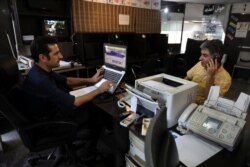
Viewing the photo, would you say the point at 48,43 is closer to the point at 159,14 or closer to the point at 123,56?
the point at 123,56

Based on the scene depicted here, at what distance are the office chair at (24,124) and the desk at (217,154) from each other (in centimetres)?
37

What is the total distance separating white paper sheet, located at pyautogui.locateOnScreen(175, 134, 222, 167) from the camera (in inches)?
37.7

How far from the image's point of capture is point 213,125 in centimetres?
104

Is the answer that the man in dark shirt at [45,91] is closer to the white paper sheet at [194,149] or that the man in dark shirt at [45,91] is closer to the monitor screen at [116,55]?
the monitor screen at [116,55]

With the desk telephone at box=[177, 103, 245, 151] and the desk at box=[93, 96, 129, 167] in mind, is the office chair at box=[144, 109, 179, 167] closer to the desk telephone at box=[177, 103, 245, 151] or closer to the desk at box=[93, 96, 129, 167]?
the desk telephone at box=[177, 103, 245, 151]

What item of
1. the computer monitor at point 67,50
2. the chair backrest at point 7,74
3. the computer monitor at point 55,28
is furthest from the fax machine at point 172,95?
the computer monitor at point 55,28

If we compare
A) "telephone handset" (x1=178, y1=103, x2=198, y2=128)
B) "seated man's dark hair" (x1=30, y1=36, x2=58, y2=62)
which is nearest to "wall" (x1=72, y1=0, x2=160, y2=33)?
"seated man's dark hair" (x1=30, y1=36, x2=58, y2=62)

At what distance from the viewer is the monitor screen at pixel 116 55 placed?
1.75m

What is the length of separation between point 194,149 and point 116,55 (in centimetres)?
117

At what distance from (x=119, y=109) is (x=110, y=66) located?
2.12 ft

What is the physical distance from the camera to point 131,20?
157 inches

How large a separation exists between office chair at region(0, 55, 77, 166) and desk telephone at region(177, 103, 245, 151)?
90cm

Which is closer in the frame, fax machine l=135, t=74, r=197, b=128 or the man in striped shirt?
fax machine l=135, t=74, r=197, b=128

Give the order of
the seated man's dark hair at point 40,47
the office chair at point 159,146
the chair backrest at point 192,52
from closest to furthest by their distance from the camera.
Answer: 1. the office chair at point 159,146
2. the seated man's dark hair at point 40,47
3. the chair backrest at point 192,52
